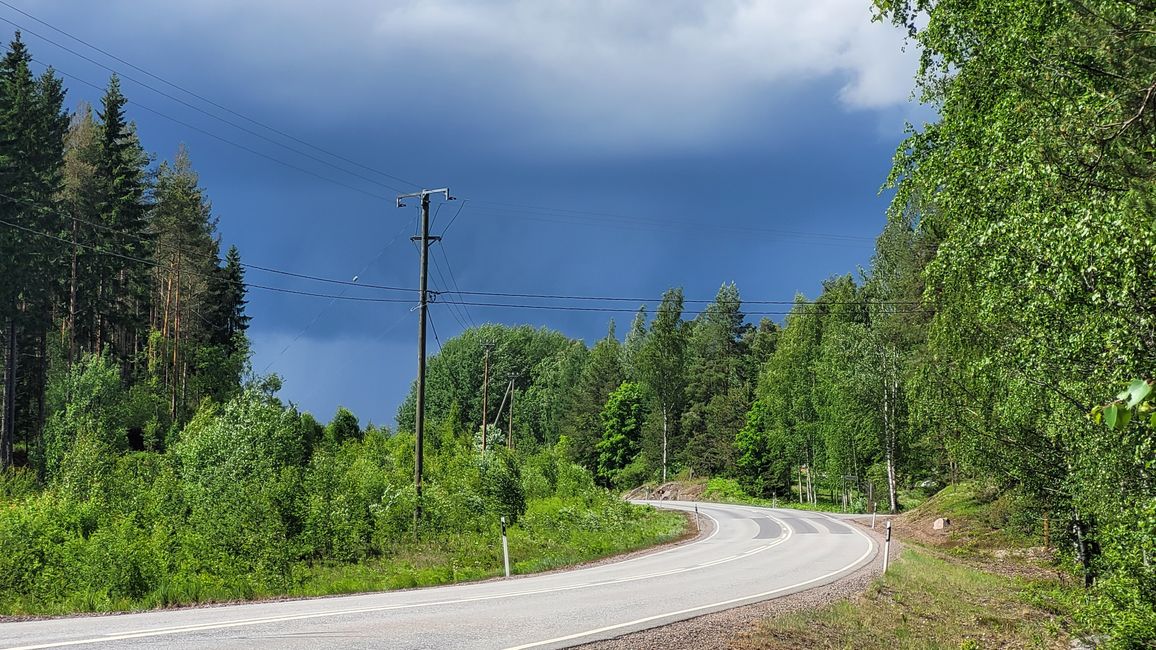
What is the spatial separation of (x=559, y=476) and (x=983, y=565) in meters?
19.4

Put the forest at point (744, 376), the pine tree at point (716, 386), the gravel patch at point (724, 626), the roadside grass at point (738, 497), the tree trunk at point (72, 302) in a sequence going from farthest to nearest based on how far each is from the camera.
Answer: the pine tree at point (716, 386)
the roadside grass at point (738, 497)
the tree trunk at point (72, 302)
the forest at point (744, 376)
the gravel patch at point (724, 626)

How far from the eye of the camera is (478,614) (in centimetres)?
1144

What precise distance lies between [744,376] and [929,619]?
64.6 meters

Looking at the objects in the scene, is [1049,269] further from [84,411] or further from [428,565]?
[84,411]

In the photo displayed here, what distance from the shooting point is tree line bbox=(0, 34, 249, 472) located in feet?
151

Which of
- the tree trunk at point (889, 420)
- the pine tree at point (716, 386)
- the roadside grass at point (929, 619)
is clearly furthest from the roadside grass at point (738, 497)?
the roadside grass at point (929, 619)

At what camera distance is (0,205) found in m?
45.1

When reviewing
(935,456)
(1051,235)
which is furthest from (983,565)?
(1051,235)

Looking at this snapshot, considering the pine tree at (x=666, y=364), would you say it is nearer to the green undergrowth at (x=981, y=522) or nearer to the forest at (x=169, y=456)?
the forest at (x=169, y=456)

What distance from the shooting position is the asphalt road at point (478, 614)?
29.4 ft

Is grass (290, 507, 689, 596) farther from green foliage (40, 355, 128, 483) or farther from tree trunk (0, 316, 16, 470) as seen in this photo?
tree trunk (0, 316, 16, 470)

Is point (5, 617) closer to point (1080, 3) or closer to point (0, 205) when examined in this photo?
point (1080, 3)

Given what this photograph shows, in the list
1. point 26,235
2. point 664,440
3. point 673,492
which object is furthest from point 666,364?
point 26,235

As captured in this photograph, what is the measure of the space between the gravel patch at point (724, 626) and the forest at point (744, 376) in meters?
4.37
